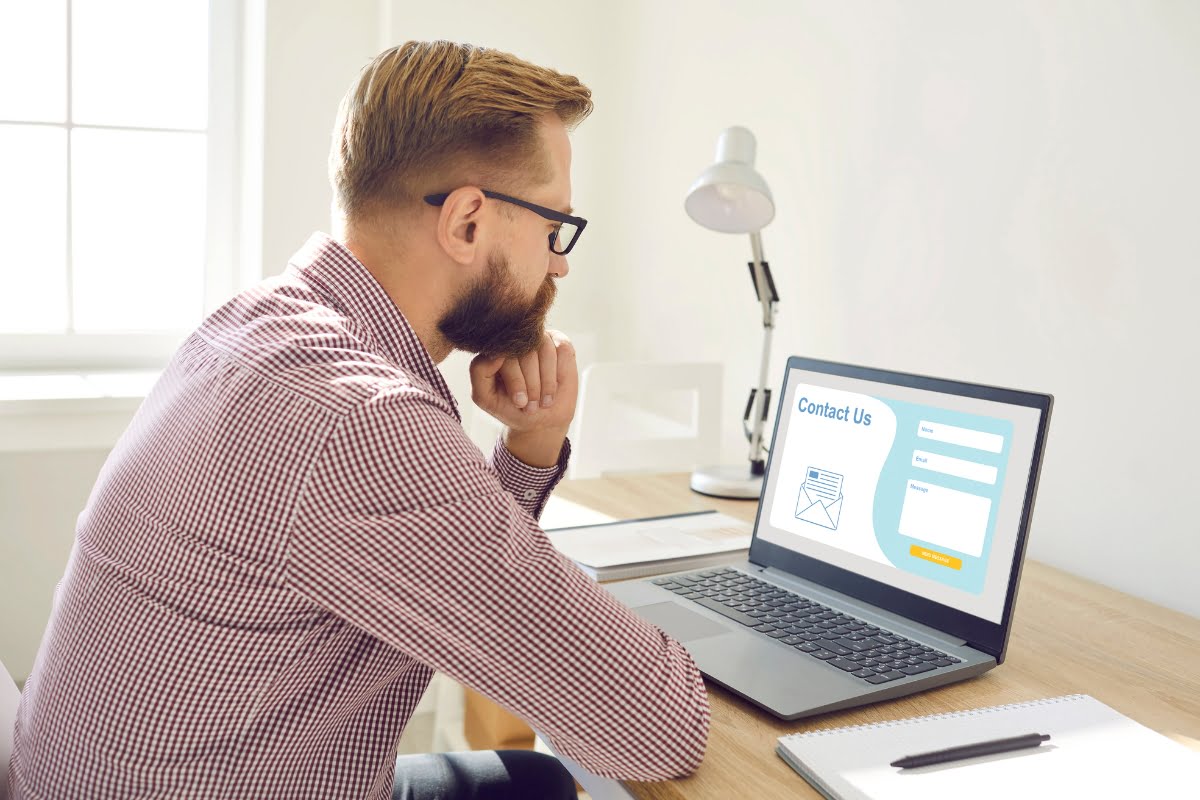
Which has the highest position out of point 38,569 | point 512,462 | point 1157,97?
point 1157,97

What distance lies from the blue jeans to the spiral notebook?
504 millimetres

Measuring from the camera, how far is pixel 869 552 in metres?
1.20

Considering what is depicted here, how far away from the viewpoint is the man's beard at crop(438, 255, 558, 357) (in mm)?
1070

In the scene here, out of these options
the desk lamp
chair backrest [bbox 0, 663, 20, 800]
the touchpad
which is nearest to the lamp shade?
the desk lamp

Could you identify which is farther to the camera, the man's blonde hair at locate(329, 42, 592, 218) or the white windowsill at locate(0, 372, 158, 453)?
the white windowsill at locate(0, 372, 158, 453)

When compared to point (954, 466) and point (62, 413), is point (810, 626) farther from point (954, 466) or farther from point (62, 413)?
point (62, 413)

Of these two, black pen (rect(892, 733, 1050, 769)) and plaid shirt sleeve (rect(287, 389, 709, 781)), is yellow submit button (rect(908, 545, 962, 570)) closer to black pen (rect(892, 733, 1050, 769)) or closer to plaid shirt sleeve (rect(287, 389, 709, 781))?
black pen (rect(892, 733, 1050, 769))

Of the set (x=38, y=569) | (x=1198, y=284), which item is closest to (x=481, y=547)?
(x=1198, y=284)

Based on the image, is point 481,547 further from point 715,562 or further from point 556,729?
point 715,562

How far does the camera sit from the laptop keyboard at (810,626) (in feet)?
3.38

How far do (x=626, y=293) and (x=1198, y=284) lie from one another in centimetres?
158

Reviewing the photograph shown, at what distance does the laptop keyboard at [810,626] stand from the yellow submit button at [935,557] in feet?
0.31

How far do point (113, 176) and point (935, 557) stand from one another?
7.15 feet

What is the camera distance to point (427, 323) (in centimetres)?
107
